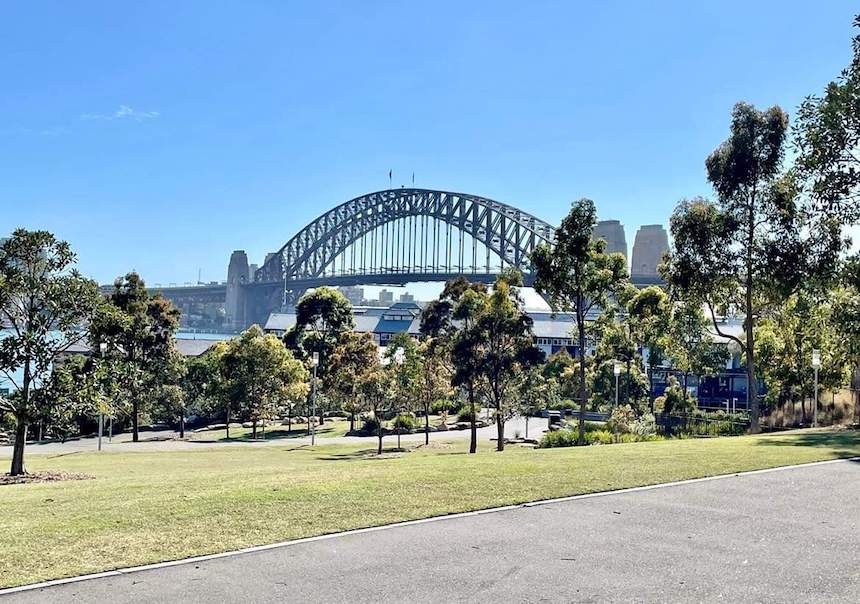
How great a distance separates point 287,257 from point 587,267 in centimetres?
17140

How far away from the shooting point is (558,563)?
7.97 metres

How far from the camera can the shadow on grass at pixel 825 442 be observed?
1712 centimetres

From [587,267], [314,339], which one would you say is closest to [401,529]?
[587,267]

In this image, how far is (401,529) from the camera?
371 inches

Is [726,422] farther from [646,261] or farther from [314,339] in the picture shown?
[646,261]

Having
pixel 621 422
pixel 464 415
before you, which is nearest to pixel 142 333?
pixel 464 415

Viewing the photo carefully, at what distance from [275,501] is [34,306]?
1274 centimetres

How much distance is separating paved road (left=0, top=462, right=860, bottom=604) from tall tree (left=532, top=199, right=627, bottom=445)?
17673 millimetres

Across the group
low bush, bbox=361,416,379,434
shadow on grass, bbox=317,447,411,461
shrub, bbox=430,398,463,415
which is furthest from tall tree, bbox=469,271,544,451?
shrub, bbox=430,398,463,415

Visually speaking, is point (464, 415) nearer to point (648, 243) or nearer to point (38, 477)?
point (38, 477)

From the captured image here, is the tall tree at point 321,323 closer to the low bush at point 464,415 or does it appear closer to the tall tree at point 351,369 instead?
the low bush at point 464,415

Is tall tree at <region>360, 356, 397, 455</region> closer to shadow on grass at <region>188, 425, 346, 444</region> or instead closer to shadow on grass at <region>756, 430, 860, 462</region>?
shadow on grass at <region>188, 425, 346, 444</region>

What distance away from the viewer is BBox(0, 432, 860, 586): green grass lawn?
8.46 meters

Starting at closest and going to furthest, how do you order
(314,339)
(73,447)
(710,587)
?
(710,587)
(73,447)
(314,339)
